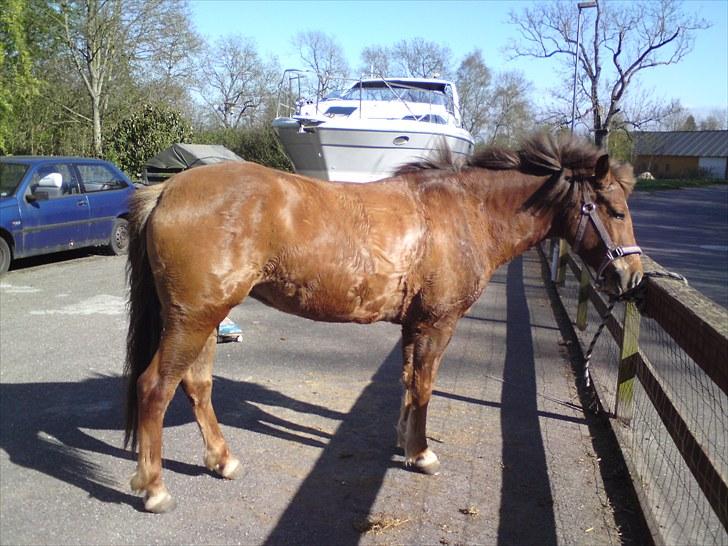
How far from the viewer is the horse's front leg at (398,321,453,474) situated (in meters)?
3.82

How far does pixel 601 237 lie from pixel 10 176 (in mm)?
10404

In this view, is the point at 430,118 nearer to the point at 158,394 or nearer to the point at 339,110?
the point at 339,110

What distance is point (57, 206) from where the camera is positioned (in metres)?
11.1

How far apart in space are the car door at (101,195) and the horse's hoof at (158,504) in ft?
31.3

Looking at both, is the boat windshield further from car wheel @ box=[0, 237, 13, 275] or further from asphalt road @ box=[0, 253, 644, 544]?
asphalt road @ box=[0, 253, 644, 544]

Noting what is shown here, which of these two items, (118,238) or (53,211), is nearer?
(53,211)

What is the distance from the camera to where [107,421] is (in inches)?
181

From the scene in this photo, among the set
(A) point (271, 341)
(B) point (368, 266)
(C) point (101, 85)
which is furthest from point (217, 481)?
(C) point (101, 85)

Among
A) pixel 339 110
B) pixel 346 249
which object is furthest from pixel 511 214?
pixel 339 110

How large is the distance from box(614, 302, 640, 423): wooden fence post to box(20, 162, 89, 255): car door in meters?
9.56

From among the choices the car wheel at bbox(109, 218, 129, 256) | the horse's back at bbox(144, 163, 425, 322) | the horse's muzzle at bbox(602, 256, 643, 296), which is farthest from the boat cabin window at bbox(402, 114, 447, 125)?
the horse's muzzle at bbox(602, 256, 643, 296)

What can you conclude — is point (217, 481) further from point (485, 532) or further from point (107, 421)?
point (485, 532)

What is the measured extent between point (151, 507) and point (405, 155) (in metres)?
11.4

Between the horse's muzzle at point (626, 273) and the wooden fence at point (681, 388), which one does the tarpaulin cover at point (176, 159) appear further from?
the horse's muzzle at point (626, 273)
